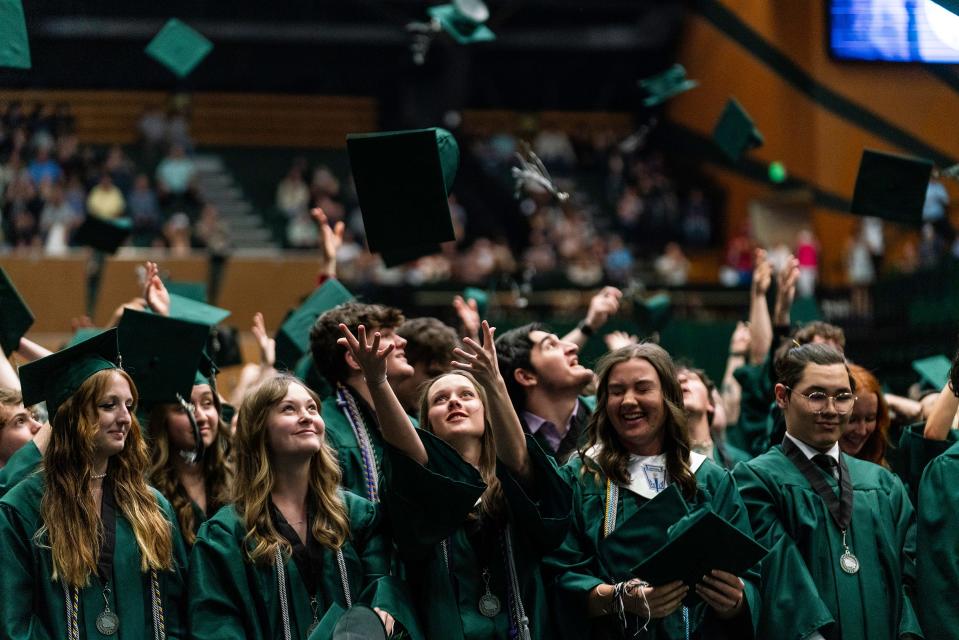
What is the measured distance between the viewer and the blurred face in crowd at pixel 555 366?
5.01 m

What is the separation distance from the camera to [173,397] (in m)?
4.94

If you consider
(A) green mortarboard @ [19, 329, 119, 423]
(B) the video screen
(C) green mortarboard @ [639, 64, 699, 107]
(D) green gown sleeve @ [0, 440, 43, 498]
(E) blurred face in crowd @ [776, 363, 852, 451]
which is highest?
(B) the video screen

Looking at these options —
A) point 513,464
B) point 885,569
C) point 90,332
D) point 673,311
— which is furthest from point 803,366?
point 673,311

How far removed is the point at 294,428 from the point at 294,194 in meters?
14.9

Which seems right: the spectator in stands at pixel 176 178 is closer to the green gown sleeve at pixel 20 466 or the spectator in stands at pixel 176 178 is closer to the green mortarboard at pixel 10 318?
the green mortarboard at pixel 10 318

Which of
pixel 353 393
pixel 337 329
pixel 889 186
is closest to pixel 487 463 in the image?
pixel 353 393

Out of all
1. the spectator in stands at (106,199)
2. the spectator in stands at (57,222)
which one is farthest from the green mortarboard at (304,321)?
the spectator in stands at (106,199)

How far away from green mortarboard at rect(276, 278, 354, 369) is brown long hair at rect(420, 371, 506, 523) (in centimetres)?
157

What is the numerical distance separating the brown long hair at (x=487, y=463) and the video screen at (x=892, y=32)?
523 inches

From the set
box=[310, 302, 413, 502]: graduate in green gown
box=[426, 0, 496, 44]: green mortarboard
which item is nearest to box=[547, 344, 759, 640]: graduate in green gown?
box=[310, 302, 413, 502]: graduate in green gown

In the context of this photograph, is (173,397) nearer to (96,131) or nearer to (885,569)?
(885,569)

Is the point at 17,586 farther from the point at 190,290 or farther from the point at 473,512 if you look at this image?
the point at 190,290

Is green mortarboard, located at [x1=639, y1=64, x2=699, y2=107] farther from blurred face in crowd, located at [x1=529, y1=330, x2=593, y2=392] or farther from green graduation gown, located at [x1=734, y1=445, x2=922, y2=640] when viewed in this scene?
green graduation gown, located at [x1=734, y1=445, x2=922, y2=640]

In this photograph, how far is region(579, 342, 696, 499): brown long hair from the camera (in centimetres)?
419
